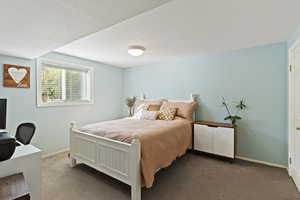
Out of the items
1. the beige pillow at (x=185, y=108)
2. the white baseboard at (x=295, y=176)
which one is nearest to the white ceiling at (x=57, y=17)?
the beige pillow at (x=185, y=108)

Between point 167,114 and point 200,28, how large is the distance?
69.7 inches

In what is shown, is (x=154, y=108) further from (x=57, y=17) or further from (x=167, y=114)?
(x=57, y=17)

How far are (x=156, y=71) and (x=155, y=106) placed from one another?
3.68ft

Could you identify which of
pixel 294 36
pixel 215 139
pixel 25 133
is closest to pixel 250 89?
pixel 294 36

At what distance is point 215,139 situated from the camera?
9.27ft

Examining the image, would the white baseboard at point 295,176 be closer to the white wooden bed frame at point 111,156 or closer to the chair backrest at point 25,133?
the white wooden bed frame at point 111,156

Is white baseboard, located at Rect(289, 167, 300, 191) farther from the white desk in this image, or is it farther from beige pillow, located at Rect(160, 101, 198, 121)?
the white desk

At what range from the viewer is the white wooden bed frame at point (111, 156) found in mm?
1668

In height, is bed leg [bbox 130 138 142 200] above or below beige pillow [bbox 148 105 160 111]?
below

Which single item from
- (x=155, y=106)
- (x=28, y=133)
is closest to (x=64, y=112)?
(x=28, y=133)

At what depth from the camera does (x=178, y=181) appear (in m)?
2.12

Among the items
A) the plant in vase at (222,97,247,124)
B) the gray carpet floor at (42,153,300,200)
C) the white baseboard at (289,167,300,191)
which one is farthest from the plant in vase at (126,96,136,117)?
the white baseboard at (289,167,300,191)

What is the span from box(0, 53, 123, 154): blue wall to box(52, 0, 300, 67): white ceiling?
2.91 feet

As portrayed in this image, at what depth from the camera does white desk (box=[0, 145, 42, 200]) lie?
40.9 inches
